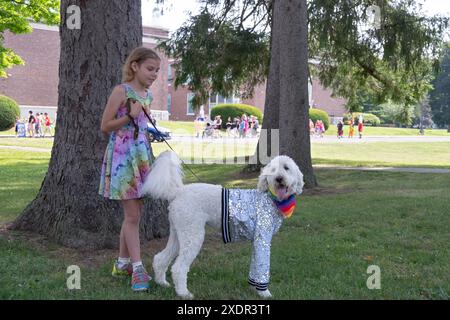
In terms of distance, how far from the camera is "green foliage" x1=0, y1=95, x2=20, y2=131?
112ft

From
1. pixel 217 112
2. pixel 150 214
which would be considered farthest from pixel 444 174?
pixel 217 112

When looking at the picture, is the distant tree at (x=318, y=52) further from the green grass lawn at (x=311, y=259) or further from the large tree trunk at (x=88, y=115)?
the large tree trunk at (x=88, y=115)

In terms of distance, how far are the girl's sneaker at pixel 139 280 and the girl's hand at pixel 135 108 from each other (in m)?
1.27

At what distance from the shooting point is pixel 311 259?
5.34 m

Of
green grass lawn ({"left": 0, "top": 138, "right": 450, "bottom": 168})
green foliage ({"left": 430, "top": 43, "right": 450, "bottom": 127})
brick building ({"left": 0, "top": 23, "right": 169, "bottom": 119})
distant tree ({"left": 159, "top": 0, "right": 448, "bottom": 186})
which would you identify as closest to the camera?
distant tree ({"left": 159, "top": 0, "right": 448, "bottom": 186})

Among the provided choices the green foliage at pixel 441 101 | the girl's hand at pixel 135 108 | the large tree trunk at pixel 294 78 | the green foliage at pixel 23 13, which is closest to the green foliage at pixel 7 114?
the green foliage at pixel 23 13

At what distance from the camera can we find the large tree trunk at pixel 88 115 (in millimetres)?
5383

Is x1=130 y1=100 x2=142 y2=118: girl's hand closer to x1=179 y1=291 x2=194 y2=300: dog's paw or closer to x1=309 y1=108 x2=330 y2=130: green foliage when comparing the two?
x1=179 y1=291 x2=194 y2=300: dog's paw

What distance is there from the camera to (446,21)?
12.7m

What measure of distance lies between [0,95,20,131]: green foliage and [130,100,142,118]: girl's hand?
1299 inches

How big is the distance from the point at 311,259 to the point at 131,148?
2.31 metres

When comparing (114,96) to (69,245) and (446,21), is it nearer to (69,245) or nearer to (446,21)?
(69,245)

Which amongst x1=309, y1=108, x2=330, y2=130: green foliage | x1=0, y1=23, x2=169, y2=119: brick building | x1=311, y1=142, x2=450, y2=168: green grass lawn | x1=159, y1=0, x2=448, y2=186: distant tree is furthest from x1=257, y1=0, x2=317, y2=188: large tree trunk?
x1=309, y1=108, x2=330, y2=130: green foliage

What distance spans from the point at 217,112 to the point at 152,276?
136 feet
